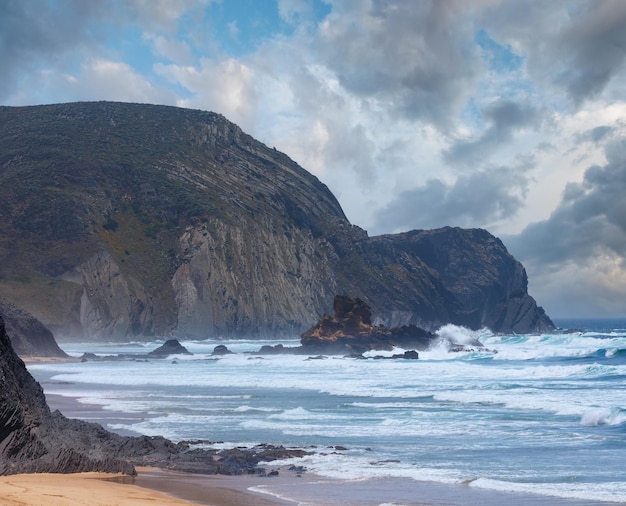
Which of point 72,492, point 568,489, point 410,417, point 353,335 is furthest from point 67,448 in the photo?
point 353,335

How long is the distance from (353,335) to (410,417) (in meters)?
46.7

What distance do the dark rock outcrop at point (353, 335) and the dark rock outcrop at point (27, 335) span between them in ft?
71.9

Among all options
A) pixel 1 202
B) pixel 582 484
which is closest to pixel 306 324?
pixel 1 202

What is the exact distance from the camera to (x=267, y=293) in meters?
106

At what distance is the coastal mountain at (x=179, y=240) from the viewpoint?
89.2m

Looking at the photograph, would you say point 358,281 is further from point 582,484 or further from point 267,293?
point 582,484

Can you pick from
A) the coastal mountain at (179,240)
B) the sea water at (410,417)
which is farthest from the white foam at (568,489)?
the coastal mountain at (179,240)

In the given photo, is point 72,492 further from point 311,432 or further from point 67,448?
point 311,432

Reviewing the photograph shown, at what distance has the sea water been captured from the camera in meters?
15.3

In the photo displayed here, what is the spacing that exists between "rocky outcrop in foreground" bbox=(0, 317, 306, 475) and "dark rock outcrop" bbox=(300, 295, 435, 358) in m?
50.6

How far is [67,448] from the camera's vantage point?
13.0 metres

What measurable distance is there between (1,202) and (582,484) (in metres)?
93.9

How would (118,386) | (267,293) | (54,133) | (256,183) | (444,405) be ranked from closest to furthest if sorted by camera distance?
1. (444,405)
2. (118,386)
3. (267,293)
4. (54,133)
5. (256,183)

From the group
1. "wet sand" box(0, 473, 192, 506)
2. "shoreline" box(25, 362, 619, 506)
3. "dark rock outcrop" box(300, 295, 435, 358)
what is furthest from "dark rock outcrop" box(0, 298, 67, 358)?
"wet sand" box(0, 473, 192, 506)
